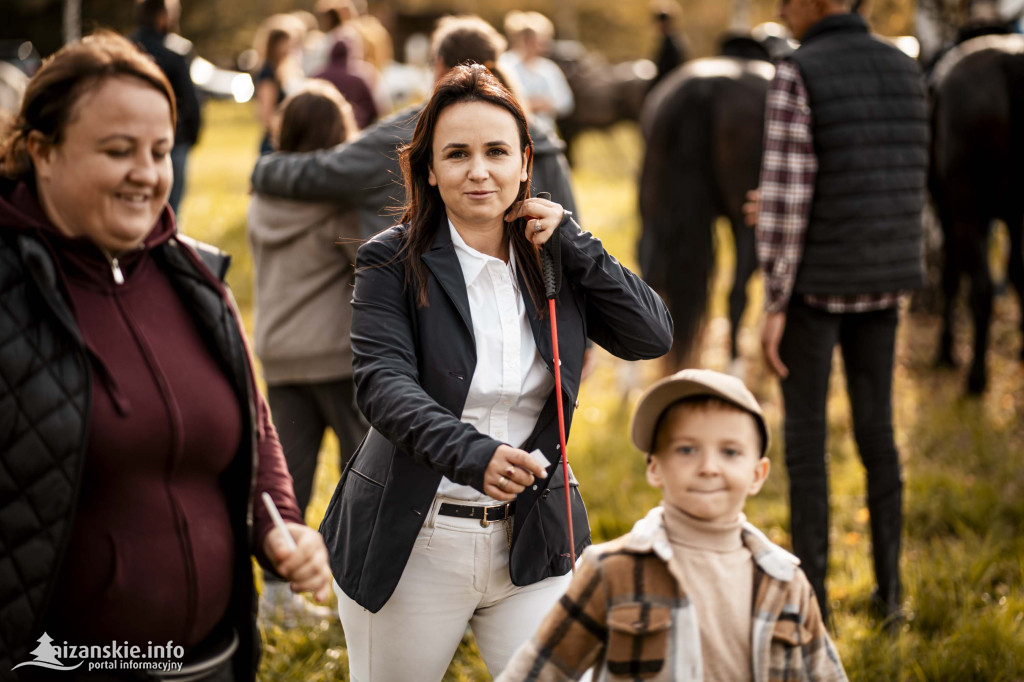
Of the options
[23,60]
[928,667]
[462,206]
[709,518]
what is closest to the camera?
[709,518]

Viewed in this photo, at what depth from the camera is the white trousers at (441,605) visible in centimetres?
244

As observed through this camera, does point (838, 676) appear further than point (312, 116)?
No

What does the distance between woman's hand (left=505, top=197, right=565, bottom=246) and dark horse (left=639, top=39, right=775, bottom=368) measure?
471 cm

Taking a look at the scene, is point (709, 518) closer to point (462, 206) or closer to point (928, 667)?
point (462, 206)

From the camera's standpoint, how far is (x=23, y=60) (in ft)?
61.4

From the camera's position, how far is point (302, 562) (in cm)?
211

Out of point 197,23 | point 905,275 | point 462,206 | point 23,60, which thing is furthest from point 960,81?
point 197,23

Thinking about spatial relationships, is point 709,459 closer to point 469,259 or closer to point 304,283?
point 469,259

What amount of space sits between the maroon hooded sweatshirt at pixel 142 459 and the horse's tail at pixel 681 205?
529 centimetres

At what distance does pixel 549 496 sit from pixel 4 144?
136cm

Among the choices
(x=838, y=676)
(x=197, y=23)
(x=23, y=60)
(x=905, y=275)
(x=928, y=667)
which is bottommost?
(x=928, y=667)

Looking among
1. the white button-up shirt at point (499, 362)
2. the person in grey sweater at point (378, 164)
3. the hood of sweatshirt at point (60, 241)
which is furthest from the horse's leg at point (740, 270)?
the hood of sweatshirt at point (60, 241)

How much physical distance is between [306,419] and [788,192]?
2059 millimetres

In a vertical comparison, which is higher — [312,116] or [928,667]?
[312,116]
